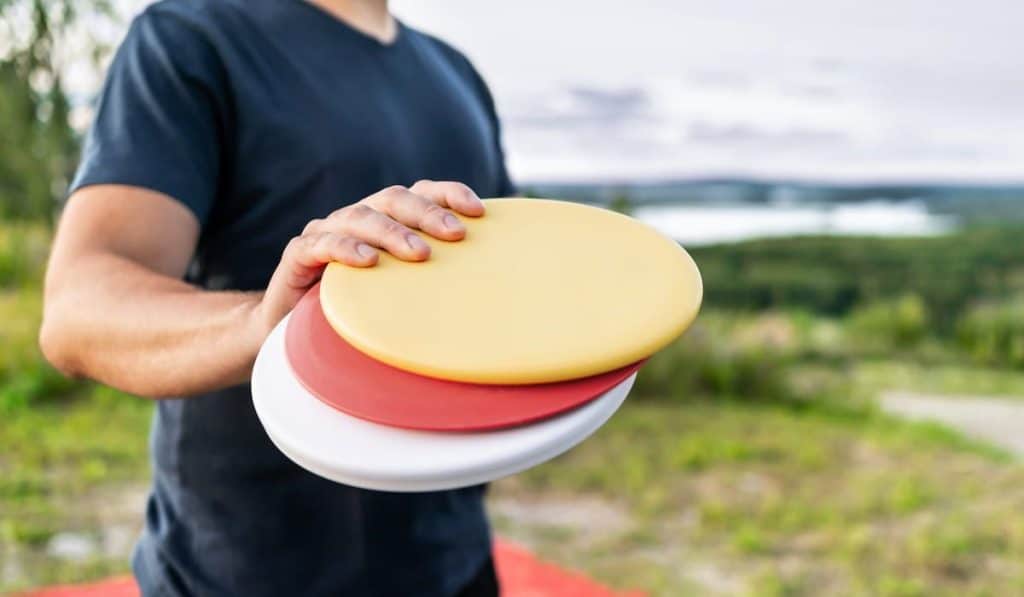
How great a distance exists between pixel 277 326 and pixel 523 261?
0.22 metres

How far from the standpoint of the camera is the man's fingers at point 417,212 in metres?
0.83

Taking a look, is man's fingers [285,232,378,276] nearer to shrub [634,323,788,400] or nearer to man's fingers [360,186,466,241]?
man's fingers [360,186,466,241]

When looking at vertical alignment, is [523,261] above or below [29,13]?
above

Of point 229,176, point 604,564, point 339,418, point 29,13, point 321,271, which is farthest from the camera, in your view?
point 29,13

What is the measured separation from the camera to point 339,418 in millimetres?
734

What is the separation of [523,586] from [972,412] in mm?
3978

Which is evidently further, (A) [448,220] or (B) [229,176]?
(B) [229,176]

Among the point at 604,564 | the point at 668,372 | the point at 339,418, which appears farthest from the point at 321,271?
the point at 668,372

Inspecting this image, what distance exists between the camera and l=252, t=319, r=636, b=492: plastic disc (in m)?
0.69

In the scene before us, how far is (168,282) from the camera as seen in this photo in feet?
3.22

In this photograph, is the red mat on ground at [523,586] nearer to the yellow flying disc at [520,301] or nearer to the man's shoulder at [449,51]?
the man's shoulder at [449,51]

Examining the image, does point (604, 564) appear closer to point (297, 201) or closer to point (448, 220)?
point (297, 201)

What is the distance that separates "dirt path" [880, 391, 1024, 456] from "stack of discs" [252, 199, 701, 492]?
515 cm

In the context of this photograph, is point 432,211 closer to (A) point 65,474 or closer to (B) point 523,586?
(B) point 523,586
